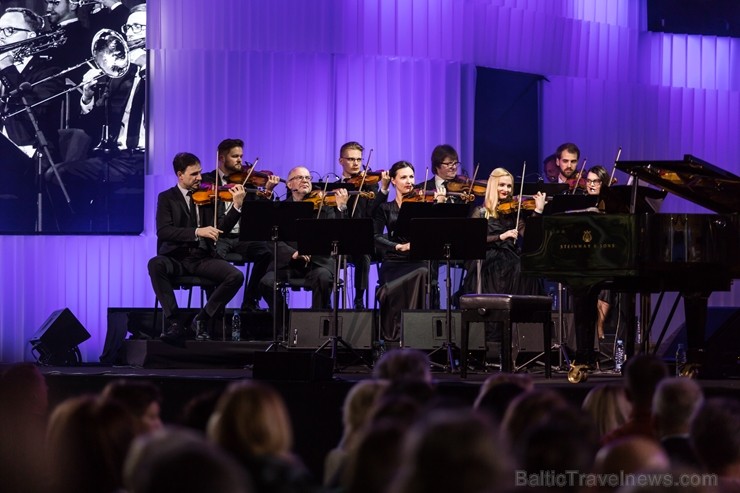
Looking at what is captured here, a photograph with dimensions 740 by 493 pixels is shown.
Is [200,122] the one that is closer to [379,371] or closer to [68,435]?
[379,371]

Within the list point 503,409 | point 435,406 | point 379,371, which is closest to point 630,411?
point 503,409

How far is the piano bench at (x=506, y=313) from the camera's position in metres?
8.47

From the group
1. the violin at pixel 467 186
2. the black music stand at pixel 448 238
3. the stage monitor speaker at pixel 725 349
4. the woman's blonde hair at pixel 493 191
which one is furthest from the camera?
the violin at pixel 467 186

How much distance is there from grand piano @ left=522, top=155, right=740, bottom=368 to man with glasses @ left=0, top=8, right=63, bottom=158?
615 cm

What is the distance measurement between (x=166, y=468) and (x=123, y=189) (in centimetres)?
1045

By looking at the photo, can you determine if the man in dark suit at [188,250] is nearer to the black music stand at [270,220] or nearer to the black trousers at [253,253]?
the black trousers at [253,253]

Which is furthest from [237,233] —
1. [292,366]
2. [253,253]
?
[292,366]

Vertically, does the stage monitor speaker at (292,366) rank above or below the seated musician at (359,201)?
below

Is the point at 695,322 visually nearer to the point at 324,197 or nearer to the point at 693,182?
the point at 693,182

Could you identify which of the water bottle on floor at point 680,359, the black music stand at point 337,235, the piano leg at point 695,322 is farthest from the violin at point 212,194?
the piano leg at point 695,322

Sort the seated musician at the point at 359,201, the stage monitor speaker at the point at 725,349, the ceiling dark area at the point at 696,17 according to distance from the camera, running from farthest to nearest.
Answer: the ceiling dark area at the point at 696,17 < the seated musician at the point at 359,201 < the stage monitor speaker at the point at 725,349

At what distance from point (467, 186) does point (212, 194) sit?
7.50 feet

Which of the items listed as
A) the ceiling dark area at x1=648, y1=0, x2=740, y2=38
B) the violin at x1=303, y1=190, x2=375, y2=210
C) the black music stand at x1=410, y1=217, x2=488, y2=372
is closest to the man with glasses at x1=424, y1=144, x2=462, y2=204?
the violin at x1=303, y1=190, x2=375, y2=210

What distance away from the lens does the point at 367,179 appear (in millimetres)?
10250
